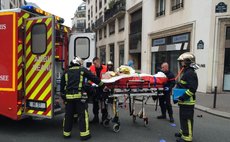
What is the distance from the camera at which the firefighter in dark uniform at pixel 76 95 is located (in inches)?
201

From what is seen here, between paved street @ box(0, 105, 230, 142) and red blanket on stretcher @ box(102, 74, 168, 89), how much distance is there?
44.6 inches

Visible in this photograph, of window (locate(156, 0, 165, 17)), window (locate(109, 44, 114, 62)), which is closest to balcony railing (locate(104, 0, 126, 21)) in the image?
window (locate(109, 44, 114, 62))

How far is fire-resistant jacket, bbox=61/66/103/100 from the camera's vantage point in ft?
16.8

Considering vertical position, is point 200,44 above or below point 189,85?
above

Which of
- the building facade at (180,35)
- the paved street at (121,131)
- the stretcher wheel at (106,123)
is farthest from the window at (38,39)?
the building facade at (180,35)

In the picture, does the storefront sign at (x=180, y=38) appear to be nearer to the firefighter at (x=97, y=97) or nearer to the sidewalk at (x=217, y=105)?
the sidewalk at (x=217, y=105)

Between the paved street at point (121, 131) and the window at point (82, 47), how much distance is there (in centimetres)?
201

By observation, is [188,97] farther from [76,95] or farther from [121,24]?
[121,24]

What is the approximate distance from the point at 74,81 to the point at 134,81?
1.45 meters

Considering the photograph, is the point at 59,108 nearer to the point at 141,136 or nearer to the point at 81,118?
the point at 81,118

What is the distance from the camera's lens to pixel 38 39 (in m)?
5.22

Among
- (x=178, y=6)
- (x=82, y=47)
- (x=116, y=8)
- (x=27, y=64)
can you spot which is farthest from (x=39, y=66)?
(x=116, y=8)

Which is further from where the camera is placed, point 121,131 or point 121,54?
point 121,54

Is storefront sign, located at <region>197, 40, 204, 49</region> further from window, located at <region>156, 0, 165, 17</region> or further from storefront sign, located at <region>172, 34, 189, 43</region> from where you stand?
window, located at <region>156, 0, 165, 17</region>
